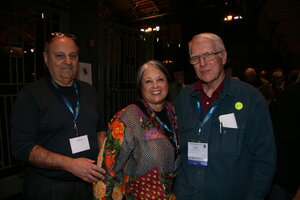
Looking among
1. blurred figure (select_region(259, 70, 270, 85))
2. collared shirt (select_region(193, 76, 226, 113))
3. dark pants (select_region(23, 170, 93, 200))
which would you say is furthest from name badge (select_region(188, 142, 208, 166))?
blurred figure (select_region(259, 70, 270, 85))

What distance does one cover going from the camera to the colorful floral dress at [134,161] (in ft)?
4.84

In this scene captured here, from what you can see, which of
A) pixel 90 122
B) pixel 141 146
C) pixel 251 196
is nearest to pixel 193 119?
pixel 141 146

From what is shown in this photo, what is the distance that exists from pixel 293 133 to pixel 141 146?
1399 mm

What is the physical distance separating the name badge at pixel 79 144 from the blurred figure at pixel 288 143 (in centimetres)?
181

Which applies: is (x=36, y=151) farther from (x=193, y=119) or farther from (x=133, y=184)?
(x=193, y=119)

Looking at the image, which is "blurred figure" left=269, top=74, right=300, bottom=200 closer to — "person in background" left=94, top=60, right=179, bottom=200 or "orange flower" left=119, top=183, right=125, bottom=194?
"person in background" left=94, top=60, right=179, bottom=200

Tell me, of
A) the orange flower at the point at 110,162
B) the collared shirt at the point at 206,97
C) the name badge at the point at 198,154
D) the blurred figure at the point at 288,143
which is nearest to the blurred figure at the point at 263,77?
the blurred figure at the point at 288,143

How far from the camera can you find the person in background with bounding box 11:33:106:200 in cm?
150

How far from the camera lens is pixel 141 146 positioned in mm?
1520

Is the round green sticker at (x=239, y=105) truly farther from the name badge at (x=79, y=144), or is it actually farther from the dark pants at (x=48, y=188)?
the dark pants at (x=48, y=188)

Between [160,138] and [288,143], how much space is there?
1248mm

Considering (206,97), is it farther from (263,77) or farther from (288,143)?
(263,77)

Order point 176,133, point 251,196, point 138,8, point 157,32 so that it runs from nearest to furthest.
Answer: point 251,196, point 176,133, point 138,8, point 157,32

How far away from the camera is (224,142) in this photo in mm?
1474
